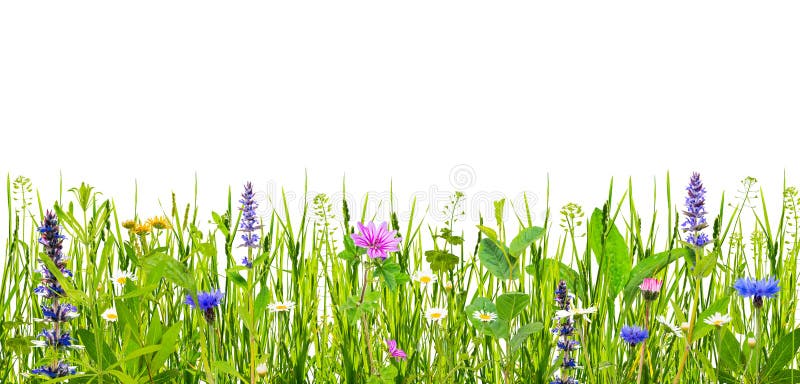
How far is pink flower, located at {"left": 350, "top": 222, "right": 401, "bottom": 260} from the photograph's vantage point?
2340 mm

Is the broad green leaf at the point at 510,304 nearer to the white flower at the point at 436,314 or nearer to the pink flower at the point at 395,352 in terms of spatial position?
the white flower at the point at 436,314

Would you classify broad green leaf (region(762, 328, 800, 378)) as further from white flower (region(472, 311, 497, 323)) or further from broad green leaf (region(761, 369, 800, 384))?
white flower (region(472, 311, 497, 323))

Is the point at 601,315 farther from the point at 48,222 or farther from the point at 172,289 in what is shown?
the point at 48,222

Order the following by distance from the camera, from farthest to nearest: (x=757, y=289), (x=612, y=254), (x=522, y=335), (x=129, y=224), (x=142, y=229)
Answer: (x=129, y=224) < (x=142, y=229) < (x=612, y=254) < (x=522, y=335) < (x=757, y=289)

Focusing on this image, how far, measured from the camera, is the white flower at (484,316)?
2.40 metres

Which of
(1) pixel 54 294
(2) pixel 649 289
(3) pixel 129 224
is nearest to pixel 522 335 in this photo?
(2) pixel 649 289

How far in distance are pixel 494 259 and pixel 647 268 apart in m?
0.50

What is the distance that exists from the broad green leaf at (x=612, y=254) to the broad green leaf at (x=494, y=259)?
0.40 m

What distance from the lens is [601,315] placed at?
113 inches

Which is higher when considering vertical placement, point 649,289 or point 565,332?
point 649,289

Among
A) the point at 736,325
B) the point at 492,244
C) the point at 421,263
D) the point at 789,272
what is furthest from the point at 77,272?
the point at 789,272

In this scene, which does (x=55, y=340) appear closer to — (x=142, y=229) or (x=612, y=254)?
(x=142, y=229)

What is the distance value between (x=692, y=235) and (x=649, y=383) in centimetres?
52

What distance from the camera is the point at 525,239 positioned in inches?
95.1
